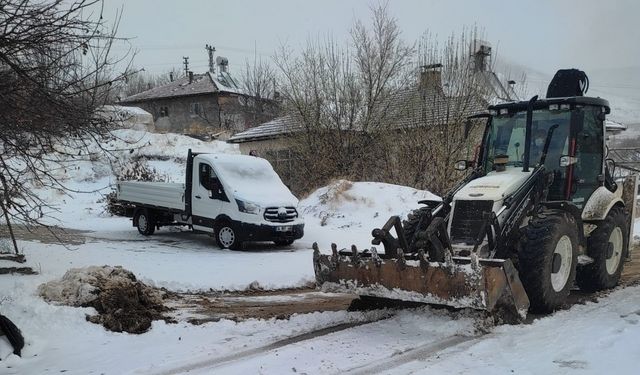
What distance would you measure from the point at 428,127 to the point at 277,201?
8709 millimetres

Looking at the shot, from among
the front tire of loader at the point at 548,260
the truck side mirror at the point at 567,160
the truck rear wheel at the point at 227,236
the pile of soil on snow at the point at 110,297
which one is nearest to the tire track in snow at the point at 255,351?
the pile of soil on snow at the point at 110,297

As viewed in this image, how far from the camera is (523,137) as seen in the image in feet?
26.7

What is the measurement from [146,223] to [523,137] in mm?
10716

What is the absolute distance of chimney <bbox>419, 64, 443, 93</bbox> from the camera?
20.9 m

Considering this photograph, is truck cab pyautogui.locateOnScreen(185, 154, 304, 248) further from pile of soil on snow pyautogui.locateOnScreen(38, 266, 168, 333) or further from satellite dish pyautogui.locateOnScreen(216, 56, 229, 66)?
satellite dish pyautogui.locateOnScreen(216, 56, 229, 66)

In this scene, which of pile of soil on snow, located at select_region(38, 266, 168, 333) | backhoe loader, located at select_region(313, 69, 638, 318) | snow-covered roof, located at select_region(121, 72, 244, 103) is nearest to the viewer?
backhoe loader, located at select_region(313, 69, 638, 318)

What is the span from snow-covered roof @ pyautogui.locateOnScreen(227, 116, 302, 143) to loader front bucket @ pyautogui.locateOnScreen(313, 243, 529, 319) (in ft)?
54.4

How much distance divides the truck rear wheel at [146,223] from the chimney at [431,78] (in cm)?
1057

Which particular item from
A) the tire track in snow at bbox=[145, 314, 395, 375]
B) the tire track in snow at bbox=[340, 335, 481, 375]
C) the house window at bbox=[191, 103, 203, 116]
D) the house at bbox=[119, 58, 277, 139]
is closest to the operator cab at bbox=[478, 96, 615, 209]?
the tire track in snow at bbox=[340, 335, 481, 375]

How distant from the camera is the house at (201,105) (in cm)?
5391

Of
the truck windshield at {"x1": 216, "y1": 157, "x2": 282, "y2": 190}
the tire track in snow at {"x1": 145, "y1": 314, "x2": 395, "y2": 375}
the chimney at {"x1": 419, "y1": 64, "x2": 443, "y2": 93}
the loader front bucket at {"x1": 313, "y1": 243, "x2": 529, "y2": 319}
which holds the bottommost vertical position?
the tire track in snow at {"x1": 145, "y1": 314, "x2": 395, "y2": 375}

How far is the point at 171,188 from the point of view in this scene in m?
14.9

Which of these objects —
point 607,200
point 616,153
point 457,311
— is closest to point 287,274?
point 457,311

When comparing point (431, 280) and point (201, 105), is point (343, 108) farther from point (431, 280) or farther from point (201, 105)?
point (201, 105)
